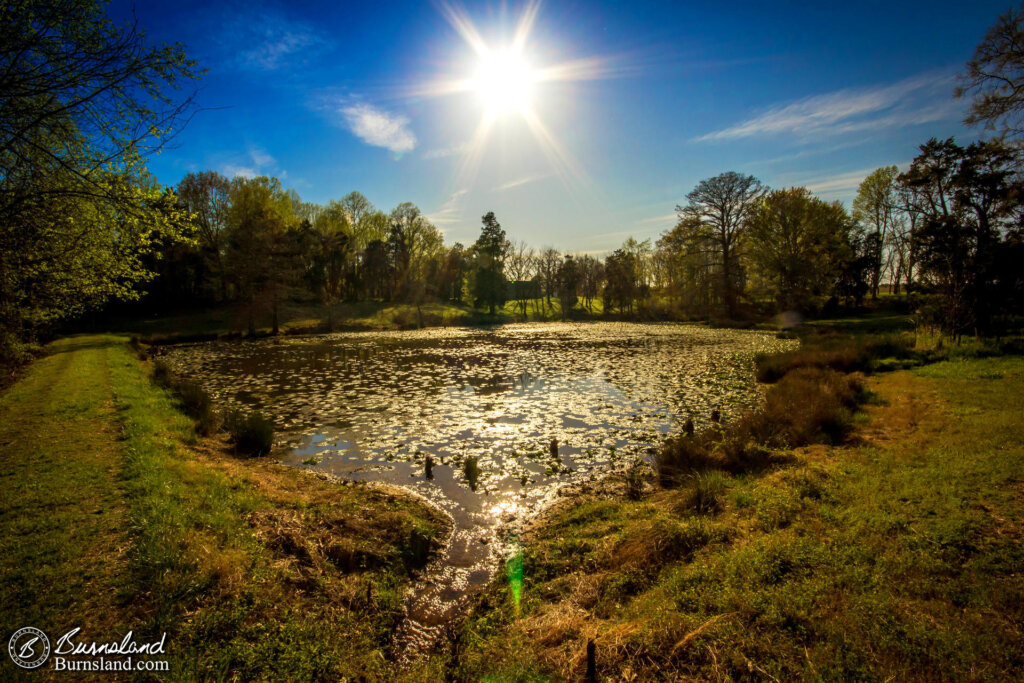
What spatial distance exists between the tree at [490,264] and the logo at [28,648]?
67916 millimetres

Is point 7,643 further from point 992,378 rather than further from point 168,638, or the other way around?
point 992,378

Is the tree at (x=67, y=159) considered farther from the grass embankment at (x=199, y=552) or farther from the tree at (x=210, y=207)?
the tree at (x=210, y=207)

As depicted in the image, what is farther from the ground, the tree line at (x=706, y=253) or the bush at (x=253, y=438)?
the tree line at (x=706, y=253)

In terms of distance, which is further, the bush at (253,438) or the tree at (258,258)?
the tree at (258,258)

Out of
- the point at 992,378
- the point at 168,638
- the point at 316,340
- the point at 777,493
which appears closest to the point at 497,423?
the point at 777,493

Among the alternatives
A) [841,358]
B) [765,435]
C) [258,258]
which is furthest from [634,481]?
[258,258]

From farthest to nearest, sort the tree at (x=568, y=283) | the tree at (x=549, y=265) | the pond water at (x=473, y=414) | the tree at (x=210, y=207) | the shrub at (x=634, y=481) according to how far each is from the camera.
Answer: the tree at (x=549, y=265) < the tree at (x=568, y=283) < the tree at (x=210, y=207) < the shrub at (x=634, y=481) < the pond water at (x=473, y=414)

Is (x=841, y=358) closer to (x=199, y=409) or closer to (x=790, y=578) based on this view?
(x=790, y=578)

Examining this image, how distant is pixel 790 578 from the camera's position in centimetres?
485

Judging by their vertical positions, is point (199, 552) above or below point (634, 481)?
above

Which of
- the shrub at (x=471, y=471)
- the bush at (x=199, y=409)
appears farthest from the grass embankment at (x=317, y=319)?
the shrub at (x=471, y=471)

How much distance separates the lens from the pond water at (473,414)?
27.9 ft

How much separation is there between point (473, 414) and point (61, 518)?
10.6 metres

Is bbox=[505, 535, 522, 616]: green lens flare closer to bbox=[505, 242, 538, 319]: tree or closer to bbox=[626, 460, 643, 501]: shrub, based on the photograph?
bbox=[626, 460, 643, 501]: shrub
